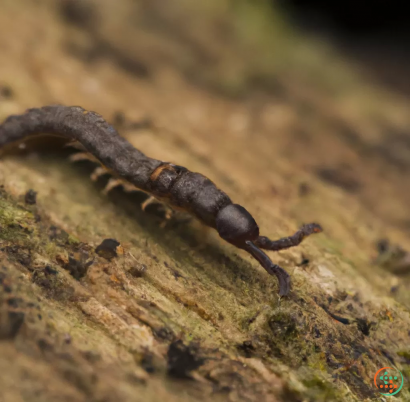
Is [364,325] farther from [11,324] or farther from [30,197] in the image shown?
[30,197]

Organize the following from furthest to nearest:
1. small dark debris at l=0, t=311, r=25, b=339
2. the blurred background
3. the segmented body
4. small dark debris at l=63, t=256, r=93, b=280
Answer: the blurred background < the segmented body < small dark debris at l=63, t=256, r=93, b=280 < small dark debris at l=0, t=311, r=25, b=339

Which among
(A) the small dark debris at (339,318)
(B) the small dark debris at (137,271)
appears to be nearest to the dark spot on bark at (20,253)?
(B) the small dark debris at (137,271)

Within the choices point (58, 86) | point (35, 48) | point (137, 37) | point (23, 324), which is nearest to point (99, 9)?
point (137, 37)

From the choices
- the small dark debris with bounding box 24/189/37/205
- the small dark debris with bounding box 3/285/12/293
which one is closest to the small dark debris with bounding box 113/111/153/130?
the small dark debris with bounding box 24/189/37/205

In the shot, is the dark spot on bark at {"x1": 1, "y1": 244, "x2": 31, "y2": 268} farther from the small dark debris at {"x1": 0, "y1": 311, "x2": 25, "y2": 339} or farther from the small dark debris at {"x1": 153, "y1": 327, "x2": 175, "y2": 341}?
the small dark debris at {"x1": 153, "y1": 327, "x2": 175, "y2": 341}

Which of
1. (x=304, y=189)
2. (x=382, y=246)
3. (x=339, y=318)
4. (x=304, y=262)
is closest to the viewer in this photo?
(x=339, y=318)

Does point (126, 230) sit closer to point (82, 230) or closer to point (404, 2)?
point (82, 230)

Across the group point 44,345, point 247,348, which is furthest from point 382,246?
point 44,345
